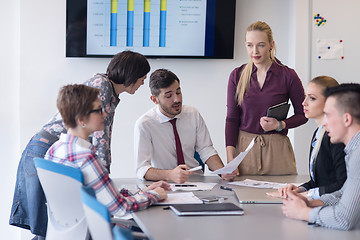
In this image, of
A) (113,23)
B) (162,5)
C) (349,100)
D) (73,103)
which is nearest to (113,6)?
(113,23)

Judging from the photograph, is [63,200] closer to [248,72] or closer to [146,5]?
[248,72]

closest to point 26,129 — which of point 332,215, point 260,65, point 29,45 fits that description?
point 29,45

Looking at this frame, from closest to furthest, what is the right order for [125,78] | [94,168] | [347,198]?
[347,198] → [94,168] → [125,78]

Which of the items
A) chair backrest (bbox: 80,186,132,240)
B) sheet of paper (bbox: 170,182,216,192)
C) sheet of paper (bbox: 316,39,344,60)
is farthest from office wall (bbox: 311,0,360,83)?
chair backrest (bbox: 80,186,132,240)

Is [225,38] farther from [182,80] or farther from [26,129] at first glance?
[26,129]

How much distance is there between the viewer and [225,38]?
456cm

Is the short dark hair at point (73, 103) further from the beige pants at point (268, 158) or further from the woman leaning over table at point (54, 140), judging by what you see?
the beige pants at point (268, 158)

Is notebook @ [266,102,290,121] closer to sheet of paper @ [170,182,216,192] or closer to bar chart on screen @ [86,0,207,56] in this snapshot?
sheet of paper @ [170,182,216,192]

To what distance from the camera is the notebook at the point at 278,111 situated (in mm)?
3061

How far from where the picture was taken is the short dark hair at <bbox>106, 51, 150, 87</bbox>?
9.12 ft

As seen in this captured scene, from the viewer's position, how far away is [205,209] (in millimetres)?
2072

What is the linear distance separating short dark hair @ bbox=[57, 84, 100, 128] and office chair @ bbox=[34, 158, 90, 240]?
0.77 ft

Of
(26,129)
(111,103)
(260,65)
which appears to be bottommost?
(26,129)

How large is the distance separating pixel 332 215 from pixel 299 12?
9.74 ft
